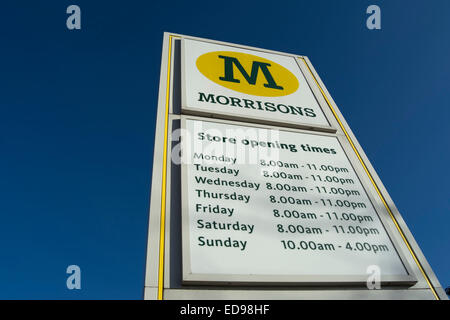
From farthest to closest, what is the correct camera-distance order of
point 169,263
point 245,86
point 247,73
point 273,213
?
point 247,73 < point 245,86 < point 273,213 < point 169,263

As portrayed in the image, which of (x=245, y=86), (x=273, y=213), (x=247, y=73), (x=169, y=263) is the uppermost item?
(x=247, y=73)

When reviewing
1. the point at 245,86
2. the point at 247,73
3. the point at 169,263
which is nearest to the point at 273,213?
the point at 169,263

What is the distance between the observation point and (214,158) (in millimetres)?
1726

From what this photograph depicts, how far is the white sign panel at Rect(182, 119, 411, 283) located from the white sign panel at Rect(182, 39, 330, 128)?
22cm

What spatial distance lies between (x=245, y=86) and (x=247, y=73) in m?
0.24

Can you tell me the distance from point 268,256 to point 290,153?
2.53 feet

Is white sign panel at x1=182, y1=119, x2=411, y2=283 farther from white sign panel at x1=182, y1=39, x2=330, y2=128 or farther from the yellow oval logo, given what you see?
the yellow oval logo

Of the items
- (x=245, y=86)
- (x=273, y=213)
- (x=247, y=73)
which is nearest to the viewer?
(x=273, y=213)

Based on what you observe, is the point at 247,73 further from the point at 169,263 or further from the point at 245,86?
the point at 169,263

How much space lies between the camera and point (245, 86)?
2430 millimetres

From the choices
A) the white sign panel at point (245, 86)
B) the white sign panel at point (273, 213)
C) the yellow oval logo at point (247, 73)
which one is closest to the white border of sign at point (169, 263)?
the white sign panel at point (273, 213)

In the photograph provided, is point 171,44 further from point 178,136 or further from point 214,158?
point 214,158

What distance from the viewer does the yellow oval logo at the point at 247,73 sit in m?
2.41
